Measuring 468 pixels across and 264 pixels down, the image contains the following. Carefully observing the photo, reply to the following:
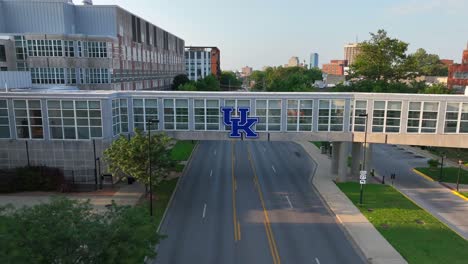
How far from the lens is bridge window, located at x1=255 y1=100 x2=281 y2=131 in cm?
3509

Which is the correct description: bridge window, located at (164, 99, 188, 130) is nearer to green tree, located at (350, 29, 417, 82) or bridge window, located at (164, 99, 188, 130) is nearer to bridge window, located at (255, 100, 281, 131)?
bridge window, located at (255, 100, 281, 131)

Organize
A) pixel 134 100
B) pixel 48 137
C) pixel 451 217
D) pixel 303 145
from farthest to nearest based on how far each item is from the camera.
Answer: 1. pixel 303 145
2. pixel 134 100
3. pixel 48 137
4. pixel 451 217

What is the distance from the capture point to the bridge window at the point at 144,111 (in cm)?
3522

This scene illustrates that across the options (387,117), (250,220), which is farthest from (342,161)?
(250,220)

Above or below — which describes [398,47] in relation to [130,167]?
above

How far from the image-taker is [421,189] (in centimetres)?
3391

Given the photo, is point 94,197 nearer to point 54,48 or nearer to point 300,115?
point 300,115

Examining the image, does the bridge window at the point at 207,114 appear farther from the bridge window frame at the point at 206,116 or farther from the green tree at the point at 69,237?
the green tree at the point at 69,237

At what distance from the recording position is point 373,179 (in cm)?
3712

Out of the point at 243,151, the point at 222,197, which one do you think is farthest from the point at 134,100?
the point at 243,151

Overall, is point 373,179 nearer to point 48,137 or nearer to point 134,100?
point 134,100

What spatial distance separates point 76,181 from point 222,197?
14.8 metres

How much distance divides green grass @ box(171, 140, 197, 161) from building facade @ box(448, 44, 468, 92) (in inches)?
2525

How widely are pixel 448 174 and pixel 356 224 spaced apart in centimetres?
2056
